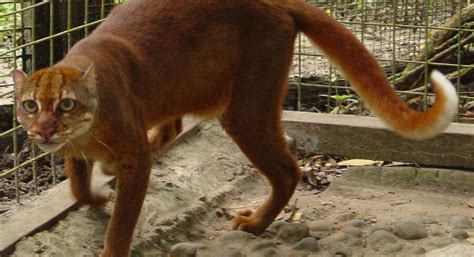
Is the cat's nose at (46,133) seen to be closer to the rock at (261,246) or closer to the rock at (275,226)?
the rock at (261,246)

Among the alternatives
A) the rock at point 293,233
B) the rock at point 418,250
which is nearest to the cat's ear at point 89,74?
the rock at point 293,233

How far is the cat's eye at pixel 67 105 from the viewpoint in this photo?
12.7 feet

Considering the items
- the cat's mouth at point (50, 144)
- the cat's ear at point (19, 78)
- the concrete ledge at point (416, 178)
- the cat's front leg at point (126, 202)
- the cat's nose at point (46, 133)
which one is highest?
the cat's ear at point (19, 78)

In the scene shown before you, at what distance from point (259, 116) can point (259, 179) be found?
96cm

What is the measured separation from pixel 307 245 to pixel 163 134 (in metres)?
0.97

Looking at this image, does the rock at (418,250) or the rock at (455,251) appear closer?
the rock at (455,251)

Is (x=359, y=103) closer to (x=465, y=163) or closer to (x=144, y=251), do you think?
(x=465, y=163)

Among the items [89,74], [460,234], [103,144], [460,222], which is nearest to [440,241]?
[460,234]

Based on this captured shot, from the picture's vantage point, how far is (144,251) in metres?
4.45

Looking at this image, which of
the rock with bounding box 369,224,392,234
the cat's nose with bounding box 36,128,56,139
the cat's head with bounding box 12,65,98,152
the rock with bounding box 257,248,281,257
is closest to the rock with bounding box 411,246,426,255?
the rock with bounding box 369,224,392,234

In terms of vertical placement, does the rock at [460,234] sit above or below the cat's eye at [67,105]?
below

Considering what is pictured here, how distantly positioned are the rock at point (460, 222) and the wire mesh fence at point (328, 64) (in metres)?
0.83

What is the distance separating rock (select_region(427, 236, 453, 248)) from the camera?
4551 millimetres

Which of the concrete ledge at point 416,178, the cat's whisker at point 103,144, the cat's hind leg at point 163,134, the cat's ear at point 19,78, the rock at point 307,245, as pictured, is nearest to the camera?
the cat's ear at point 19,78
